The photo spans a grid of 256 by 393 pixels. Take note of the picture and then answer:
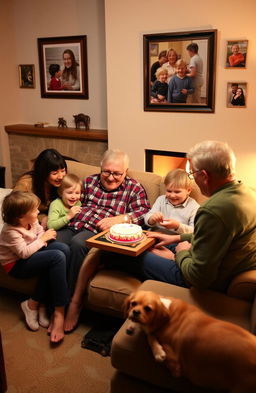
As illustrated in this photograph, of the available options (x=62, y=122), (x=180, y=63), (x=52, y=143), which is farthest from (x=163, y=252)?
(x=62, y=122)

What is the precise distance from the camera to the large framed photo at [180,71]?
3199 millimetres

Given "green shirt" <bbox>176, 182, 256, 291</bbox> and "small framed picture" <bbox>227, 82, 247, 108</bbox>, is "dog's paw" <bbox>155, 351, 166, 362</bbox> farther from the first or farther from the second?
"small framed picture" <bbox>227, 82, 247, 108</bbox>

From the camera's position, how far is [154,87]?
3.53m

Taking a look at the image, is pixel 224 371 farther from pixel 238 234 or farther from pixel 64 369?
pixel 64 369

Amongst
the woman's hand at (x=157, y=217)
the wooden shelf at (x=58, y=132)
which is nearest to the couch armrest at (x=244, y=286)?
the woman's hand at (x=157, y=217)

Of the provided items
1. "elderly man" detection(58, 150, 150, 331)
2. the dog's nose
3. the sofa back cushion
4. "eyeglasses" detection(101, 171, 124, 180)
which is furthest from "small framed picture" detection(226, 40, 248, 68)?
the dog's nose

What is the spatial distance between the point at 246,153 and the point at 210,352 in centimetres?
221

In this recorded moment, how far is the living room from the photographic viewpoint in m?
3.11

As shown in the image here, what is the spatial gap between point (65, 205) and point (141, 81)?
1.61m

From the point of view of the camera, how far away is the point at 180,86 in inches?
134

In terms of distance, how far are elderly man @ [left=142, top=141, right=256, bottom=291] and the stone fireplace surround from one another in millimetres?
2486

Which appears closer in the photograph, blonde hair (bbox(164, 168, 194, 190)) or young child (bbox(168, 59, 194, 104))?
blonde hair (bbox(164, 168, 194, 190))

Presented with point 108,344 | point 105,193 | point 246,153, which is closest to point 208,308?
point 108,344

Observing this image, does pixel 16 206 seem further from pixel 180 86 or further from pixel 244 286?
pixel 180 86
